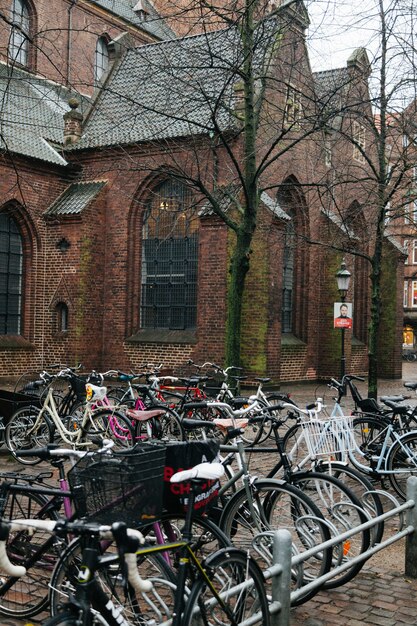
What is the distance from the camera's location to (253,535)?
4848 millimetres

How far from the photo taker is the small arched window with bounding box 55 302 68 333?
21.3m

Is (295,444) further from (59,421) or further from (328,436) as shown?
(59,421)

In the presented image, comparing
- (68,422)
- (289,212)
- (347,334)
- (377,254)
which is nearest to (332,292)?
(347,334)

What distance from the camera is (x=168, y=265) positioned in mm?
21422

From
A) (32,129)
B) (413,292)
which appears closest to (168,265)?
(32,129)

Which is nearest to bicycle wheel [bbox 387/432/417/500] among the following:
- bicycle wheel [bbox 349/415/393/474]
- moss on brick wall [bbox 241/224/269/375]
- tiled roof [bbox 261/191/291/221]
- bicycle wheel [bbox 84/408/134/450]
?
bicycle wheel [bbox 349/415/393/474]

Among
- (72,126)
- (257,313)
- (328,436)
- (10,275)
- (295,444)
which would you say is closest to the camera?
(328,436)

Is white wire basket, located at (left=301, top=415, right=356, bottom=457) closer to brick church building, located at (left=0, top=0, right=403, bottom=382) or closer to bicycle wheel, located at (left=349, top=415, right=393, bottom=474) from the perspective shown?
bicycle wheel, located at (left=349, top=415, right=393, bottom=474)

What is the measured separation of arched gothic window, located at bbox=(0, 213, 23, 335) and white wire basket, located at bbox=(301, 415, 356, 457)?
16.3 m

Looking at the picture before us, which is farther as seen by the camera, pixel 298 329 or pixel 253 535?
pixel 298 329

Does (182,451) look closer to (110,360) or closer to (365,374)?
(110,360)

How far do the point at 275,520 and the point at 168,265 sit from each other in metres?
16.8

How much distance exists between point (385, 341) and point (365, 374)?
4.74 ft

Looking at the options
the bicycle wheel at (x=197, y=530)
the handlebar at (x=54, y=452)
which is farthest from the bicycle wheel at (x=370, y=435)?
the handlebar at (x=54, y=452)
